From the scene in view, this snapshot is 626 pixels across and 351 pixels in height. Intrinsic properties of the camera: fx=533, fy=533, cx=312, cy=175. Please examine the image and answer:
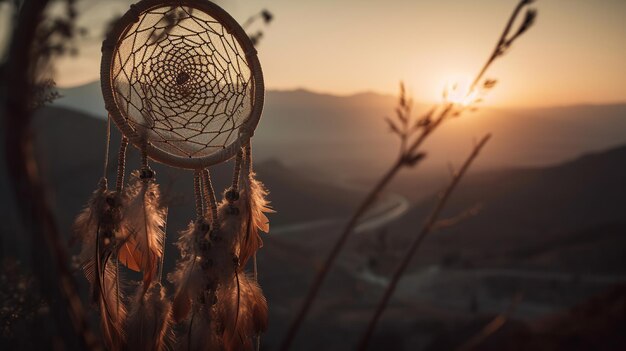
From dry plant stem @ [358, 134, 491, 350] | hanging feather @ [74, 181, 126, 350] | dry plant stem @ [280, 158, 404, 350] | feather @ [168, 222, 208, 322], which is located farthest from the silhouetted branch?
hanging feather @ [74, 181, 126, 350]

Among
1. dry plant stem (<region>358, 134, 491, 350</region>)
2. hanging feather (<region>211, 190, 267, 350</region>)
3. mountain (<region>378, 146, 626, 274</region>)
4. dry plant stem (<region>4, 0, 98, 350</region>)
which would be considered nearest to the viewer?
dry plant stem (<region>4, 0, 98, 350</region>)

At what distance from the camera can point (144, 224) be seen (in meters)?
1.88

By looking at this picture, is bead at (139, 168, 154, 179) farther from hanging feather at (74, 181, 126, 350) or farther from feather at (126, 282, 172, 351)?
feather at (126, 282, 172, 351)

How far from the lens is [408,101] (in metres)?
0.94

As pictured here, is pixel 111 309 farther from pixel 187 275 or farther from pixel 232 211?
pixel 232 211

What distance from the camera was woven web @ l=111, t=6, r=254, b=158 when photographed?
6.27ft

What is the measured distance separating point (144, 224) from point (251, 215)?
0.38 meters

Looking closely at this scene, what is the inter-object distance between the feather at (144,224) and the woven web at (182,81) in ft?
0.60

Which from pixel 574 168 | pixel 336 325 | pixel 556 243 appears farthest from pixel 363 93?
pixel 336 325

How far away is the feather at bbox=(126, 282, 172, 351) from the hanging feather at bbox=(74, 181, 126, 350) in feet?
0.16

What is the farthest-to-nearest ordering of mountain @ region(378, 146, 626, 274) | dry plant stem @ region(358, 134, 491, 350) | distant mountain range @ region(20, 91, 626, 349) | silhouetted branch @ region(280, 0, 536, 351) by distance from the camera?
mountain @ region(378, 146, 626, 274) → distant mountain range @ region(20, 91, 626, 349) → dry plant stem @ region(358, 134, 491, 350) → silhouetted branch @ region(280, 0, 536, 351)

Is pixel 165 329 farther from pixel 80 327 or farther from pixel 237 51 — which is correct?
pixel 80 327

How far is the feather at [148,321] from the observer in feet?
6.21

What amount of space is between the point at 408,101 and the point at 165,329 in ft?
4.64
